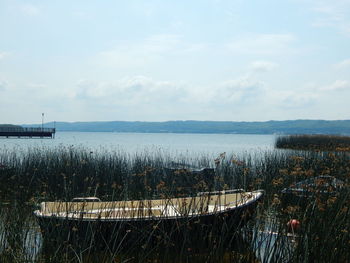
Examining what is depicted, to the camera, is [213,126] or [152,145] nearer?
[152,145]

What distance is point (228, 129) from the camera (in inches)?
6284

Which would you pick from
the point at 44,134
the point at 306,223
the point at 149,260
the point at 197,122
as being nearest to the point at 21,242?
the point at 149,260

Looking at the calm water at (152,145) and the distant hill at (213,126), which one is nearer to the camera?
the calm water at (152,145)

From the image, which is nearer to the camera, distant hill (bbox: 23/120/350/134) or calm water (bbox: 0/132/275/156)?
calm water (bbox: 0/132/275/156)

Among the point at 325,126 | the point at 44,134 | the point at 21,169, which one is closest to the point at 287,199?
the point at 21,169

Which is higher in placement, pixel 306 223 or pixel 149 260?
pixel 306 223

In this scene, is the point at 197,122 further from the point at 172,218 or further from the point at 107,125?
the point at 172,218

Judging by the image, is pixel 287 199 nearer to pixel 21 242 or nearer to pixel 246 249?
pixel 246 249

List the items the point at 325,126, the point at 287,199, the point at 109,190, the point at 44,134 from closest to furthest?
the point at 287,199 < the point at 109,190 < the point at 44,134 < the point at 325,126

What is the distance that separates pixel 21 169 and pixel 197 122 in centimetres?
15628

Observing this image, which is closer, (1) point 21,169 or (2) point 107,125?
(1) point 21,169

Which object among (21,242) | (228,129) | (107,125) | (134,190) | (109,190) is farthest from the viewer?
Answer: (107,125)

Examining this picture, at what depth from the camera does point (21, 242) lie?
4.71 meters

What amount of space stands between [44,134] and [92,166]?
46.0m
